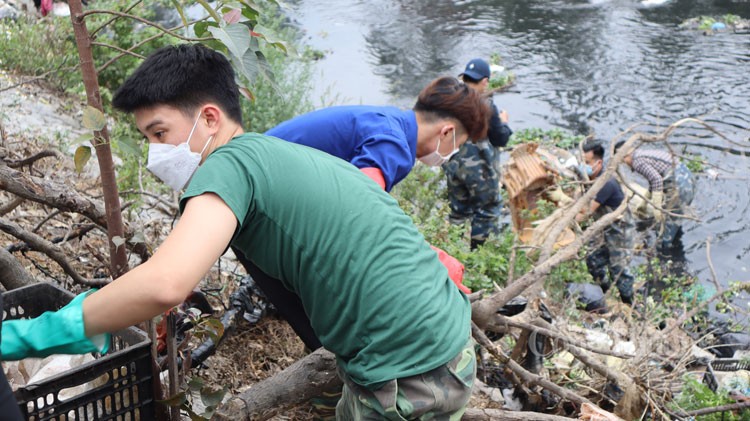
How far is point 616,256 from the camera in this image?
640 centimetres

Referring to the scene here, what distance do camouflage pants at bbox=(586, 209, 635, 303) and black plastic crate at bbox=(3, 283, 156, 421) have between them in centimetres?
471

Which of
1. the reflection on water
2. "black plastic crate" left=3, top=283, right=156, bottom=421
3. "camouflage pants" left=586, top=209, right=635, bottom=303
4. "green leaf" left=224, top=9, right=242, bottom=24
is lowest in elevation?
the reflection on water

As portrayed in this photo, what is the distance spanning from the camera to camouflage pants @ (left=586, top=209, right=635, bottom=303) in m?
6.20

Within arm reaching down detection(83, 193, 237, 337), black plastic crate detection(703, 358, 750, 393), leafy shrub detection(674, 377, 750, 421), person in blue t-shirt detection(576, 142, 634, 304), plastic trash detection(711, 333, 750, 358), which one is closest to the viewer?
arm reaching down detection(83, 193, 237, 337)

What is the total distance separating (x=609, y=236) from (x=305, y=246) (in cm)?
507

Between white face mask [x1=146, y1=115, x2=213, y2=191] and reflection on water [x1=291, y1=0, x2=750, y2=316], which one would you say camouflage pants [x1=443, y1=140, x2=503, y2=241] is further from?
white face mask [x1=146, y1=115, x2=213, y2=191]

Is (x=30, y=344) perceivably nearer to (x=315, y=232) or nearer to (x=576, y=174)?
(x=315, y=232)

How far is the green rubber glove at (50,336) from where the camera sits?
150cm

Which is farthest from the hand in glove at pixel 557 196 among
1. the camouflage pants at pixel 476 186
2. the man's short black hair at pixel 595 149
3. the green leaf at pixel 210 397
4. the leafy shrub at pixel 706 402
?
the green leaf at pixel 210 397

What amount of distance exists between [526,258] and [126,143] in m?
2.94

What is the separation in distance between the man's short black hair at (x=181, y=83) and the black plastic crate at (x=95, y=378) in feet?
1.86

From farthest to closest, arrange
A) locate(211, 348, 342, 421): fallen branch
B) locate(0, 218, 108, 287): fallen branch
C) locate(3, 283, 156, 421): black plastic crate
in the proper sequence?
locate(0, 218, 108, 287): fallen branch < locate(211, 348, 342, 421): fallen branch < locate(3, 283, 156, 421): black plastic crate

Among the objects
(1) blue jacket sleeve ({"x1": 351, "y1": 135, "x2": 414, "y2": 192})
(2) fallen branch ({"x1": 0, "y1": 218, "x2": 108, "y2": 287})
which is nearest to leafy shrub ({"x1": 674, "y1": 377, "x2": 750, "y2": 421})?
(1) blue jacket sleeve ({"x1": 351, "y1": 135, "x2": 414, "y2": 192})

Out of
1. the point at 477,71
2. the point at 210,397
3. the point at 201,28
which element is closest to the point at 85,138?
the point at 201,28
